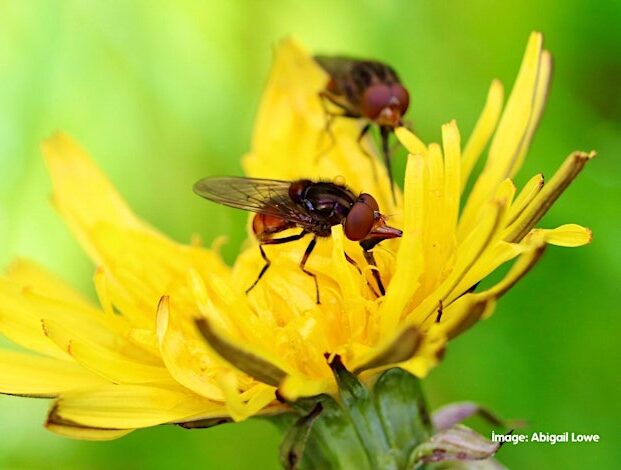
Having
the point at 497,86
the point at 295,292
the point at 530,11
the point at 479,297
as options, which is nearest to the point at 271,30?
the point at 530,11

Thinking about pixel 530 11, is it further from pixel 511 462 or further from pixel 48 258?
pixel 48 258

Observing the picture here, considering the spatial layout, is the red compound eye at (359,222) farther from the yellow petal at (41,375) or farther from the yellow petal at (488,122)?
the yellow petal at (41,375)

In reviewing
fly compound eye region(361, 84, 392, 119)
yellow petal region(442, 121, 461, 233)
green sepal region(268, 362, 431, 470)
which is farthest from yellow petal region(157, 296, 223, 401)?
fly compound eye region(361, 84, 392, 119)

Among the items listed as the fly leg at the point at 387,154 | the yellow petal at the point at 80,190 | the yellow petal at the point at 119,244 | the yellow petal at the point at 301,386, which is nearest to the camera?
the yellow petal at the point at 301,386

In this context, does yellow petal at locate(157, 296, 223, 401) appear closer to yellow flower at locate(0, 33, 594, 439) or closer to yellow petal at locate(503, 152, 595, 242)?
yellow flower at locate(0, 33, 594, 439)

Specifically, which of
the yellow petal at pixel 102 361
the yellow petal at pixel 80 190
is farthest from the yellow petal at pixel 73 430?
the yellow petal at pixel 80 190

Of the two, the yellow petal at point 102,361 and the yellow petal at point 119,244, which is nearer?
the yellow petal at point 102,361
